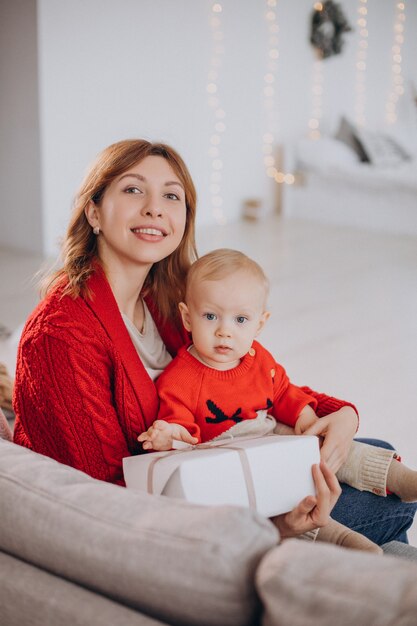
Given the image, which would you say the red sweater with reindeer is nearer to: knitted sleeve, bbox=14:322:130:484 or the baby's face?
the baby's face

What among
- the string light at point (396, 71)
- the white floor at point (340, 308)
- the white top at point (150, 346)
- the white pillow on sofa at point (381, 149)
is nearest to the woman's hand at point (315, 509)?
the white top at point (150, 346)

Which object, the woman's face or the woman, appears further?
the woman's face

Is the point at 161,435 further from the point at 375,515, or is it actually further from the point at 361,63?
the point at 361,63

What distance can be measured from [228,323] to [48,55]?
3753mm

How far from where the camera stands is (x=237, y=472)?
1212 millimetres

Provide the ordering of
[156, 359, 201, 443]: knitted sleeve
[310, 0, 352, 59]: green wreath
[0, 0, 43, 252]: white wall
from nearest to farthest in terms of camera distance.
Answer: [156, 359, 201, 443]: knitted sleeve, [0, 0, 43, 252]: white wall, [310, 0, 352, 59]: green wreath

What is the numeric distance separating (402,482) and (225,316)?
19.2 inches

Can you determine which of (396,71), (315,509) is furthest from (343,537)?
(396,71)

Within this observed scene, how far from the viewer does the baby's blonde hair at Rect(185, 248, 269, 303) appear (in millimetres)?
1585

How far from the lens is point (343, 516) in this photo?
1550 millimetres

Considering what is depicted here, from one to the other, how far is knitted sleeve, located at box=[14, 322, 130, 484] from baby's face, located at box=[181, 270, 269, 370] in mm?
251

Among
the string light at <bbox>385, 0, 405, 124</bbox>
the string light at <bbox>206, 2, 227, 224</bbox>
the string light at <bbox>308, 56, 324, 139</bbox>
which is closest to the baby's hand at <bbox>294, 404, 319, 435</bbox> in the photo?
the string light at <bbox>206, 2, 227, 224</bbox>

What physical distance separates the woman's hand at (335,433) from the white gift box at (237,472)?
0.21 metres

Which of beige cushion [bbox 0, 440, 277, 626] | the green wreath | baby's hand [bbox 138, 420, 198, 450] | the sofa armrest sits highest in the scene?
the green wreath
